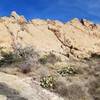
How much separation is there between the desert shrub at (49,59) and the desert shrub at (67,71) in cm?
230

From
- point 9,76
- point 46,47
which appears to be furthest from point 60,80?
point 46,47

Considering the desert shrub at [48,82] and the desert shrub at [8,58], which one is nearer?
the desert shrub at [48,82]

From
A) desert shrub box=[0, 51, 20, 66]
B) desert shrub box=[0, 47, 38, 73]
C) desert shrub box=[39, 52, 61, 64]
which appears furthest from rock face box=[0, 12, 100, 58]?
desert shrub box=[0, 47, 38, 73]

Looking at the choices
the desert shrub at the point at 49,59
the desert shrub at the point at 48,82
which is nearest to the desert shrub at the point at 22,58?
the desert shrub at the point at 49,59

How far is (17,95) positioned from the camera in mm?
14055

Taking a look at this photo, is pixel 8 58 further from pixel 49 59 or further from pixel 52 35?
pixel 52 35

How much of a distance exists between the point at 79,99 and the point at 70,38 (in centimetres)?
1167

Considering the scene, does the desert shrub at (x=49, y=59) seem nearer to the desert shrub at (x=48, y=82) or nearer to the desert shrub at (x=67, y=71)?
the desert shrub at (x=67, y=71)

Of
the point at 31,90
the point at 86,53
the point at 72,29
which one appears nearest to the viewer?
the point at 31,90

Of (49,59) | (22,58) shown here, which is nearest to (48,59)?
(49,59)

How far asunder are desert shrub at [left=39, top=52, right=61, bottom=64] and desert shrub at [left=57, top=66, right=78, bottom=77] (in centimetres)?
230

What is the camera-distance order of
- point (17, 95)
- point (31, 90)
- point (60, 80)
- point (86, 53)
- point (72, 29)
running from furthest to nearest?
point (72, 29)
point (86, 53)
point (60, 80)
point (31, 90)
point (17, 95)

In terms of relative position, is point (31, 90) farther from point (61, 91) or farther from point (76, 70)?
point (76, 70)

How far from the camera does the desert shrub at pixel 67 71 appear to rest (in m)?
18.3
